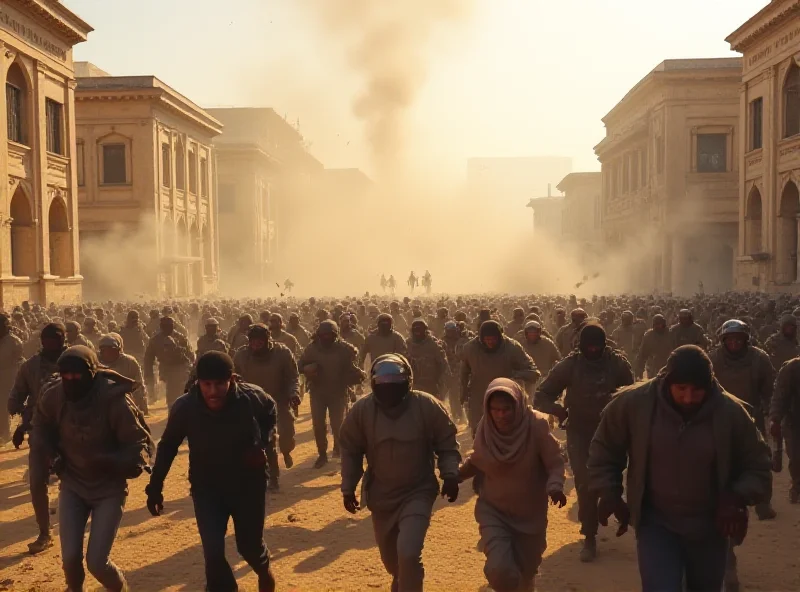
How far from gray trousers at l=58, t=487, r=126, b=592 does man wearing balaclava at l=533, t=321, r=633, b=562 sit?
129 inches

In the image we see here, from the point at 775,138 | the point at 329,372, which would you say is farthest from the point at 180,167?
the point at 329,372

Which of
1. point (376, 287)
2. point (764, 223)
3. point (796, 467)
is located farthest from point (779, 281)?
point (376, 287)

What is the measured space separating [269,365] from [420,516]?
4497mm

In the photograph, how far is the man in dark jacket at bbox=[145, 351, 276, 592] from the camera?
5.30 m

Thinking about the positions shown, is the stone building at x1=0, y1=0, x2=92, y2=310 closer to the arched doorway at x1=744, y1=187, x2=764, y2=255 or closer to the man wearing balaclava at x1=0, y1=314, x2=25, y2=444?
the man wearing balaclava at x1=0, y1=314, x2=25, y2=444

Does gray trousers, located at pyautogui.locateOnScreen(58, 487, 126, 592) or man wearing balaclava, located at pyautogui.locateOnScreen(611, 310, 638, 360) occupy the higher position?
man wearing balaclava, located at pyautogui.locateOnScreen(611, 310, 638, 360)

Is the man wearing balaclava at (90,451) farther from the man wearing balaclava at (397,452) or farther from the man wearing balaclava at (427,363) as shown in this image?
the man wearing balaclava at (427,363)

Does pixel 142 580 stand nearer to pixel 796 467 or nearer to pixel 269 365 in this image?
pixel 269 365

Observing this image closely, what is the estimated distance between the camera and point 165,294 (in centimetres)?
4597

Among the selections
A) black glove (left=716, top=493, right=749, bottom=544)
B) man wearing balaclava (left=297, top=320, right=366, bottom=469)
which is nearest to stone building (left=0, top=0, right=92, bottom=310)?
man wearing balaclava (left=297, top=320, right=366, bottom=469)

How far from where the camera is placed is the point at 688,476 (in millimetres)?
4371

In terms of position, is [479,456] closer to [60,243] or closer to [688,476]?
[688,476]

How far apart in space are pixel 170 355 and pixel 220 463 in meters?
8.40

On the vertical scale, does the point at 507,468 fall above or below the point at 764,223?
below
